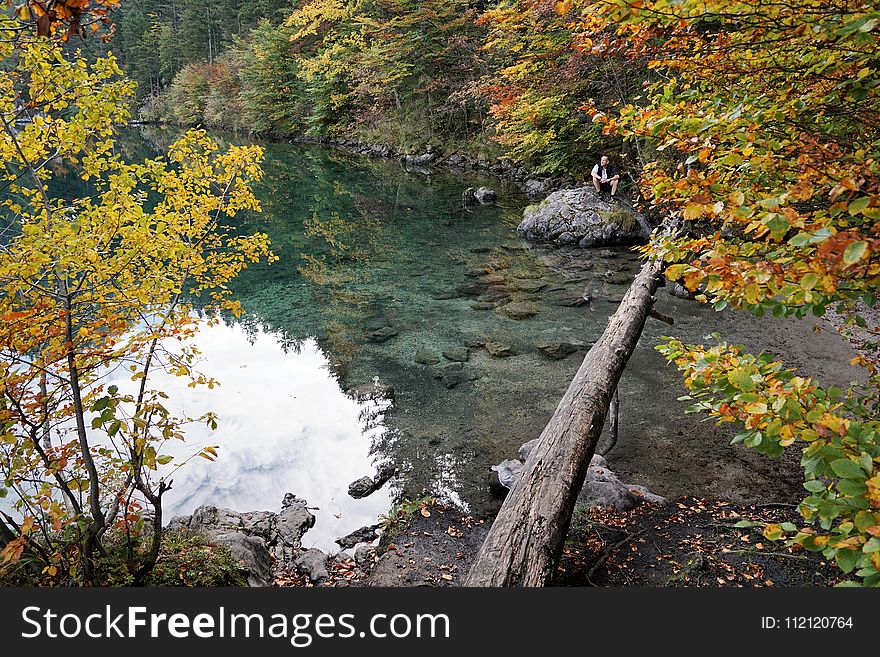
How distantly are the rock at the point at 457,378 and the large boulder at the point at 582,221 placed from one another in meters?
7.14

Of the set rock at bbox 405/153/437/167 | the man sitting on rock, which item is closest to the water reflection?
the man sitting on rock

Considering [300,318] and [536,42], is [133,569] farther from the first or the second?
[536,42]

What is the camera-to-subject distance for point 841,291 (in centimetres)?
232

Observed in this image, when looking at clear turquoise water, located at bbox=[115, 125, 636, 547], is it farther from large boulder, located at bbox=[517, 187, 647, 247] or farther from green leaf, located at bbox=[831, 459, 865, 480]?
green leaf, located at bbox=[831, 459, 865, 480]

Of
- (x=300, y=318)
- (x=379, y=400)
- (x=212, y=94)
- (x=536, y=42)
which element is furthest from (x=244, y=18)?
(x=379, y=400)

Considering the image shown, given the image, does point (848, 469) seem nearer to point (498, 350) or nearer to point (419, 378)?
point (419, 378)

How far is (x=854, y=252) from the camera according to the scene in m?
1.59

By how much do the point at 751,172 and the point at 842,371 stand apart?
17.7ft

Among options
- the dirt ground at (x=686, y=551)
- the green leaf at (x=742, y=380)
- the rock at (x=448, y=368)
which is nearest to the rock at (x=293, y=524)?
the dirt ground at (x=686, y=551)

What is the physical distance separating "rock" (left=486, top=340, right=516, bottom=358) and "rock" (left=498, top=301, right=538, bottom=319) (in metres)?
1.19

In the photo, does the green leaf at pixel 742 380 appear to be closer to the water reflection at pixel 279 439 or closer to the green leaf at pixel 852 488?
the green leaf at pixel 852 488

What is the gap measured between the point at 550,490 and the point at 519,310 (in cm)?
640

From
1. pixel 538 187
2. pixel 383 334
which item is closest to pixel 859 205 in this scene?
pixel 383 334

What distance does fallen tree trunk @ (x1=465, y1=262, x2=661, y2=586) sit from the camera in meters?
3.02
